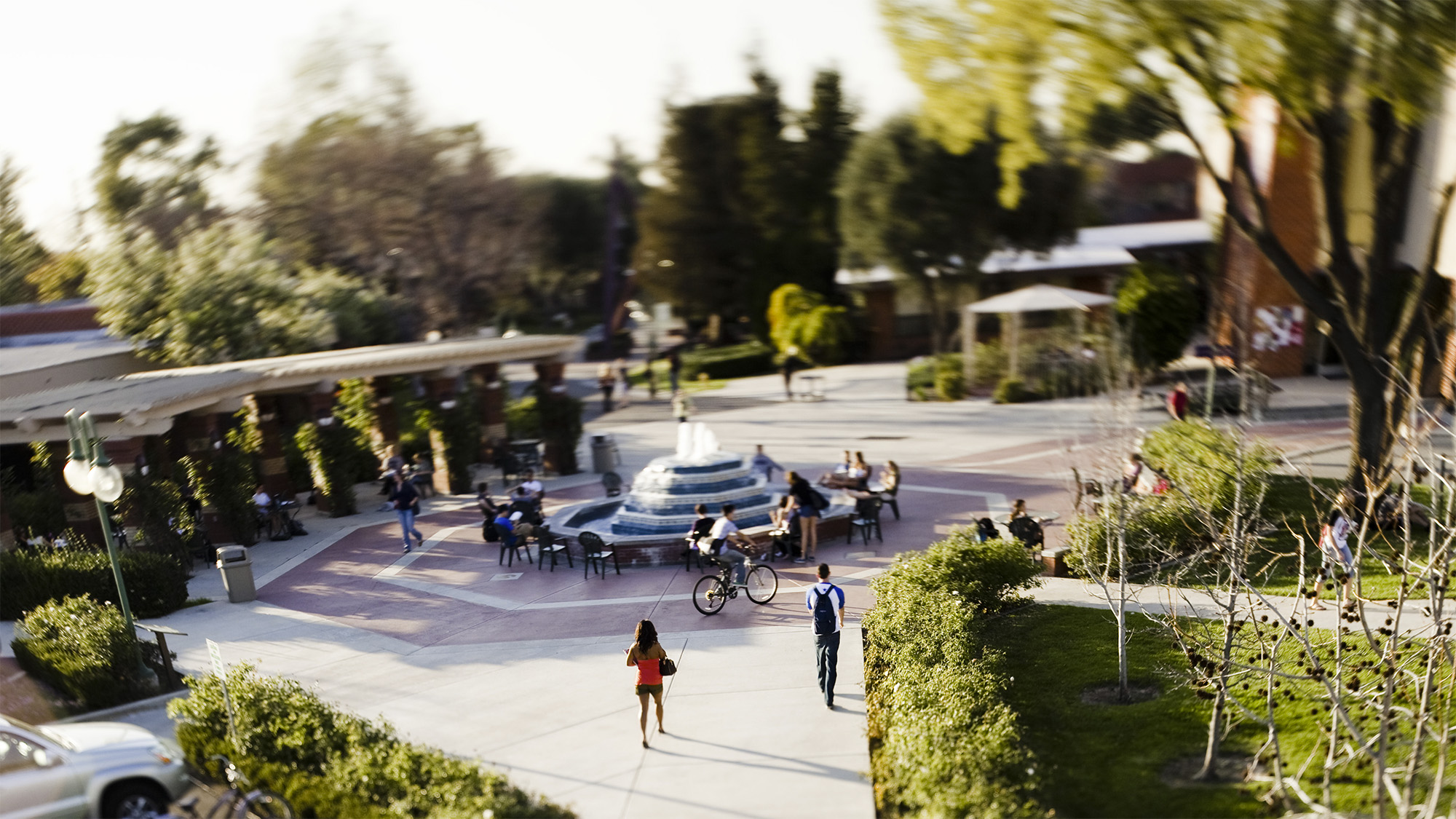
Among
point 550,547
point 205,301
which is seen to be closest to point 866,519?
point 550,547

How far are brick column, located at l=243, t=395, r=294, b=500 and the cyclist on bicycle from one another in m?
10.8

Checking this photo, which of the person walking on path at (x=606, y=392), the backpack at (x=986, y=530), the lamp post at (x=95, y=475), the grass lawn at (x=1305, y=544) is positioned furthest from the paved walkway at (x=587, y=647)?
the person walking on path at (x=606, y=392)

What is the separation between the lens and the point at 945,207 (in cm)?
3847

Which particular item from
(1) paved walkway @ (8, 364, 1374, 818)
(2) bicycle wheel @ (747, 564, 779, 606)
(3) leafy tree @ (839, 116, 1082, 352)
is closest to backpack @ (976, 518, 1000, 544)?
(1) paved walkway @ (8, 364, 1374, 818)

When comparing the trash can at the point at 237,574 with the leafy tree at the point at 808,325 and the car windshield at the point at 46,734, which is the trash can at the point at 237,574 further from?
the leafy tree at the point at 808,325

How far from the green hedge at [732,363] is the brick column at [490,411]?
19.1 m

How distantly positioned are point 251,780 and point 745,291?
1682 inches

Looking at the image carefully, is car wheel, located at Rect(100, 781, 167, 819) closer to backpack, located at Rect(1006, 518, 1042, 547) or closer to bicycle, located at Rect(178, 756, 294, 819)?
bicycle, located at Rect(178, 756, 294, 819)

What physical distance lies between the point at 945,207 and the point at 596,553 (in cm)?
2694

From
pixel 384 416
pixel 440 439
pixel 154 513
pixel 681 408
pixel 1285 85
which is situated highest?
pixel 1285 85

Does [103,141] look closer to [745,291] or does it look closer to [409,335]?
[409,335]

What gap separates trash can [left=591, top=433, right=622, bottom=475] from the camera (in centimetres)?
2344

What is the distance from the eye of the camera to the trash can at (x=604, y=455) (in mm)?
23438

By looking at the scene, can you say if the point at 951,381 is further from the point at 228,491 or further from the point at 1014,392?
the point at 228,491
